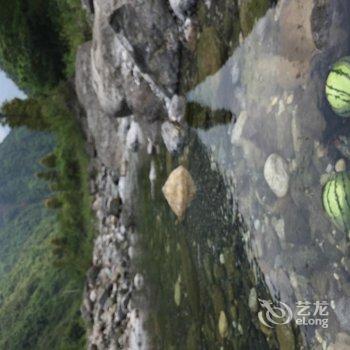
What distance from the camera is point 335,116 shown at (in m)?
4.14

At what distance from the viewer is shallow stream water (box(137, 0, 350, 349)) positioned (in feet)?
14.0

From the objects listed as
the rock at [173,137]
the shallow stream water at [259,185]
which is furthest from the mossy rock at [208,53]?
the rock at [173,137]

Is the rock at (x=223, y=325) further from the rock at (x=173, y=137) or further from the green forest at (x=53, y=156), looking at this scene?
the green forest at (x=53, y=156)

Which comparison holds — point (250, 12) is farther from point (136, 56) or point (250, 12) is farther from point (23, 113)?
point (23, 113)

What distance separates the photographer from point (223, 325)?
6469 mm

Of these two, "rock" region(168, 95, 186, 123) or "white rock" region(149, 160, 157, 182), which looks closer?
"rock" region(168, 95, 186, 123)

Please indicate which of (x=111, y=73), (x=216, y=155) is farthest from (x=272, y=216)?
(x=111, y=73)

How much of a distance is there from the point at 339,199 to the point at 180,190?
3891mm

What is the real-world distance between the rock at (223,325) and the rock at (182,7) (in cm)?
385

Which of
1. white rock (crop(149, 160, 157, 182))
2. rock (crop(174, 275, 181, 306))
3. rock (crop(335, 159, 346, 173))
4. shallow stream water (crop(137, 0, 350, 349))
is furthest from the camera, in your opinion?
white rock (crop(149, 160, 157, 182))

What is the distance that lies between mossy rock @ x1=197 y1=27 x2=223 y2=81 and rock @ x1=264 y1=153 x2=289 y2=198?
5.94 feet

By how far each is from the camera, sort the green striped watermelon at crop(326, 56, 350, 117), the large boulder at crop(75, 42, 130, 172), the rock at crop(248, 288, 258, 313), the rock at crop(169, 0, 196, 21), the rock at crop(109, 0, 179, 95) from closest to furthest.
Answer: the green striped watermelon at crop(326, 56, 350, 117), the rock at crop(248, 288, 258, 313), the rock at crop(169, 0, 196, 21), the rock at crop(109, 0, 179, 95), the large boulder at crop(75, 42, 130, 172)

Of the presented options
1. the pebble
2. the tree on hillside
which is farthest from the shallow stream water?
the tree on hillside

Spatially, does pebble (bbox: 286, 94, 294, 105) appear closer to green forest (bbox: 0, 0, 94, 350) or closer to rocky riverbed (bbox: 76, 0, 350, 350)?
rocky riverbed (bbox: 76, 0, 350, 350)
